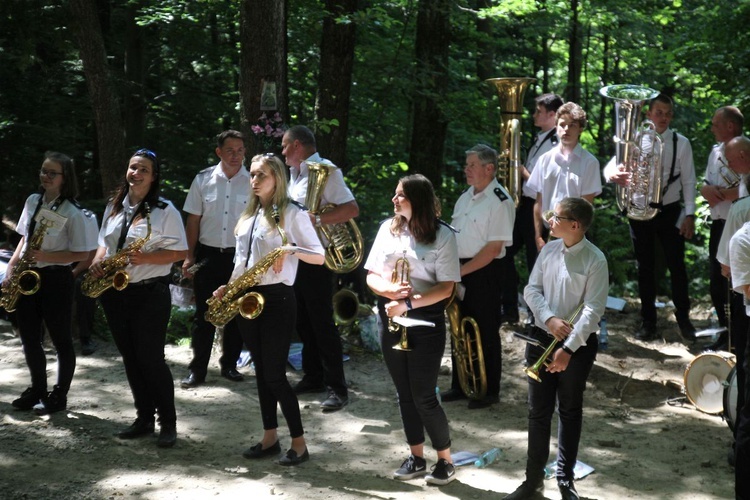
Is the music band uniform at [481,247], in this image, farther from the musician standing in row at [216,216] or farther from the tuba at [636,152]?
the musician standing in row at [216,216]

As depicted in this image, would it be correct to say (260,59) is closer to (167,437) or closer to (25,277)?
(25,277)

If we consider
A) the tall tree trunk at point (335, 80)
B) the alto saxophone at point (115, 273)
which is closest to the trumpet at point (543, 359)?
the alto saxophone at point (115, 273)

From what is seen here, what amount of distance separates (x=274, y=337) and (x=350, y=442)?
4.21 ft

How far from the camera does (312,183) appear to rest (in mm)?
7125

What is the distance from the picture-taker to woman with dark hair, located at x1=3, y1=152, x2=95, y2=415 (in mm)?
6742


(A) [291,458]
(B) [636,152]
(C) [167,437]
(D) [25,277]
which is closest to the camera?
(A) [291,458]

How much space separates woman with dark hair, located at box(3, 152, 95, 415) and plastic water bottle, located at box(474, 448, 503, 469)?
320 cm

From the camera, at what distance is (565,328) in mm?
5020

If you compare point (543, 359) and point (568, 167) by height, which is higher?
point (568, 167)

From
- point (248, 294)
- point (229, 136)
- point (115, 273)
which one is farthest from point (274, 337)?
point (229, 136)

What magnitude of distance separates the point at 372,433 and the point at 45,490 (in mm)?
2373

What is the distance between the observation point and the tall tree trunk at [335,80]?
10.3 metres

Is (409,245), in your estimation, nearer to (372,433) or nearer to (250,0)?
(372,433)

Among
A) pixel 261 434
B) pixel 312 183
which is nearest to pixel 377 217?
pixel 312 183
